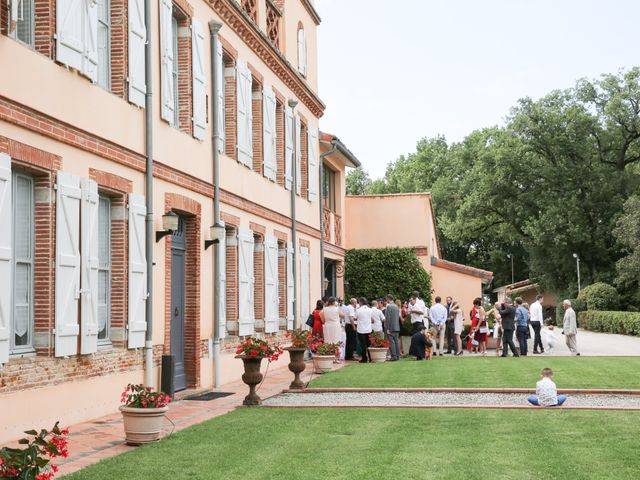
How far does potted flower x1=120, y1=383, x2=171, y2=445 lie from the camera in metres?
8.93

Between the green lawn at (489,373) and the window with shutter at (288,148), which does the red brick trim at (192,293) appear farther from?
the window with shutter at (288,148)

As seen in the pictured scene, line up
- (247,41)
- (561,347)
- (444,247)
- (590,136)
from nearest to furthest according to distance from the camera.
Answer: (247,41), (561,347), (590,136), (444,247)

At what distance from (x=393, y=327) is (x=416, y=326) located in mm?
1106

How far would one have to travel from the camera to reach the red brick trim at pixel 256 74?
61.4 ft

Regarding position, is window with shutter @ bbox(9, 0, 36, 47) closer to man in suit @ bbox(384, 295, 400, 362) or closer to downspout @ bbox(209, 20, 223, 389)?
downspout @ bbox(209, 20, 223, 389)

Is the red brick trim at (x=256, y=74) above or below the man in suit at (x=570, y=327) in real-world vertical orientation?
above

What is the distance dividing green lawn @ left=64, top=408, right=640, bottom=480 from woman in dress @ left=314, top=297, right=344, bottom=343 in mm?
8392

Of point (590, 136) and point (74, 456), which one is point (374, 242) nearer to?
point (74, 456)

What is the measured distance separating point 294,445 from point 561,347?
22145mm

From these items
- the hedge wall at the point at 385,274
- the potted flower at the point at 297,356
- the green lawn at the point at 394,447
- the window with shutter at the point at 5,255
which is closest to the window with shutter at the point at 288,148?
the potted flower at the point at 297,356

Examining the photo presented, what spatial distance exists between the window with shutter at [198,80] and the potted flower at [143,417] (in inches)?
265

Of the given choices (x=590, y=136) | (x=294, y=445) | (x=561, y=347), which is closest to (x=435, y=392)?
(x=294, y=445)

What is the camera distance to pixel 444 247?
70562mm

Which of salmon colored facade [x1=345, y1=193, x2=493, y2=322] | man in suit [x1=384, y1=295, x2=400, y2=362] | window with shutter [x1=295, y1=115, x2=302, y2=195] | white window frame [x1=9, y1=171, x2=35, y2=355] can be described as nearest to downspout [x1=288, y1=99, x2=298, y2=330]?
window with shutter [x1=295, y1=115, x2=302, y2=195]
